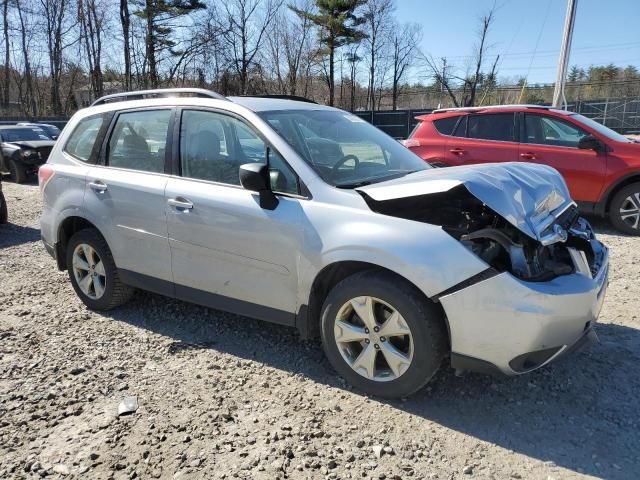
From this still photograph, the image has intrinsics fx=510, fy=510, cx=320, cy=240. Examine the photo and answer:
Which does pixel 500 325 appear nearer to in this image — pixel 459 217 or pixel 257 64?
pixel 459 217

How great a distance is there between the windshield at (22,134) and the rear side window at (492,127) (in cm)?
1236

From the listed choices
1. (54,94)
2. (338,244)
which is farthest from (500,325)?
(54,94)

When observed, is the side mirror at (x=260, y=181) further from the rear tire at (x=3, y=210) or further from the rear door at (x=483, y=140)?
the rear tire at (x=3, y=210)

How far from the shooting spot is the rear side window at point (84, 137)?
14.5 feet

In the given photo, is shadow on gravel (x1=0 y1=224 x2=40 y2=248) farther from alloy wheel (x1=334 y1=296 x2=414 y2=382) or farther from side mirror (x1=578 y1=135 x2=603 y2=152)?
side mirror (x1=578 y1=135 x2=603 y2=152)

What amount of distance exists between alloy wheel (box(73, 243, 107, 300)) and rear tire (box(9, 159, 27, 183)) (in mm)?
10940

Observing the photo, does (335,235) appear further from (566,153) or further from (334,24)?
(334,24)

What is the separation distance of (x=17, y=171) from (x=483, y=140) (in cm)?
1207

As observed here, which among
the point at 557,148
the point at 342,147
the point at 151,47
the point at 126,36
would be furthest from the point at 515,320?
the point at 126,36

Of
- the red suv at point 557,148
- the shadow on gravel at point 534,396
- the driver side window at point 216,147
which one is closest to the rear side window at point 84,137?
the driver side window at point 216,147

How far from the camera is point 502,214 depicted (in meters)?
2.74

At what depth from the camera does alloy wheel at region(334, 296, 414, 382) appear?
2902mm

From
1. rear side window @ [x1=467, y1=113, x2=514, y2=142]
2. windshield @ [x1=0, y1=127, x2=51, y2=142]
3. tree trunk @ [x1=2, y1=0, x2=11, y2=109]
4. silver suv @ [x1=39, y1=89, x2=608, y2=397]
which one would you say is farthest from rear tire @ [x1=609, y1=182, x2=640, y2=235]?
tree trunk @ [x1=2, y1=0, x2=11, y2=109]

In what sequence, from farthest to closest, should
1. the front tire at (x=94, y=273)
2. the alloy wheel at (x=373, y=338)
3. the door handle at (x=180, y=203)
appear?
the front tire at (x=94, y=273) → the door handle at (x=180, y=203) → the alloy wheel at (x=373, y=338)
